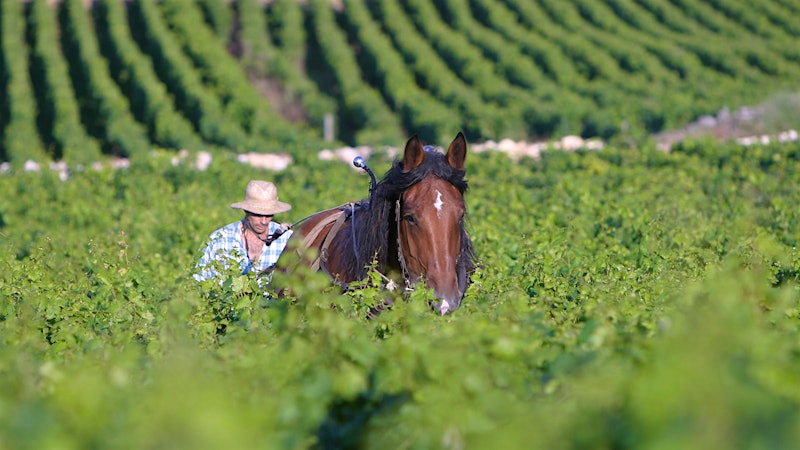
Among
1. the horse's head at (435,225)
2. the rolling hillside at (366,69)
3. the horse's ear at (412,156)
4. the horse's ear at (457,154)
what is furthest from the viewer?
the rolling hillside at (366,69)

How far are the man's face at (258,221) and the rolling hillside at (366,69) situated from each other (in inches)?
775

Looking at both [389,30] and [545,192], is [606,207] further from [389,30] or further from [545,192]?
[389,30]

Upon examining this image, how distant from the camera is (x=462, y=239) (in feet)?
21.8

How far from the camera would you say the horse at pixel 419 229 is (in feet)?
20.2

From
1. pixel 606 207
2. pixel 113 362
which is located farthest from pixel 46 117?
pixel 113 362

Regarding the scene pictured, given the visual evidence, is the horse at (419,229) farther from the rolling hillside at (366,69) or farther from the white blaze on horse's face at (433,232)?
the rolling hillside at (366,69)

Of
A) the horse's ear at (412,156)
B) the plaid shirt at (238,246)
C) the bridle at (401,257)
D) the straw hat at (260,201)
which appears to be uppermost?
the straw hat at (260,201)

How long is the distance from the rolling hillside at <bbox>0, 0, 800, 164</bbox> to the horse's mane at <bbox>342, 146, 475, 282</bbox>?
21358mm

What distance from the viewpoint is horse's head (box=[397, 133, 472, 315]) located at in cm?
612

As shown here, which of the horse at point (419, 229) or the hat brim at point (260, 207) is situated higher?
the hat brim at point (260, 207)

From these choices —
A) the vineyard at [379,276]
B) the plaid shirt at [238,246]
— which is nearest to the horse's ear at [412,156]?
the vineyard at [379,276]

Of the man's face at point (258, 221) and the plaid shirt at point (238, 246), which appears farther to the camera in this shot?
the man's face at point (258, 221)

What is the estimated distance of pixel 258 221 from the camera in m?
8.28

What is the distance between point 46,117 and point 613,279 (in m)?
32.1
